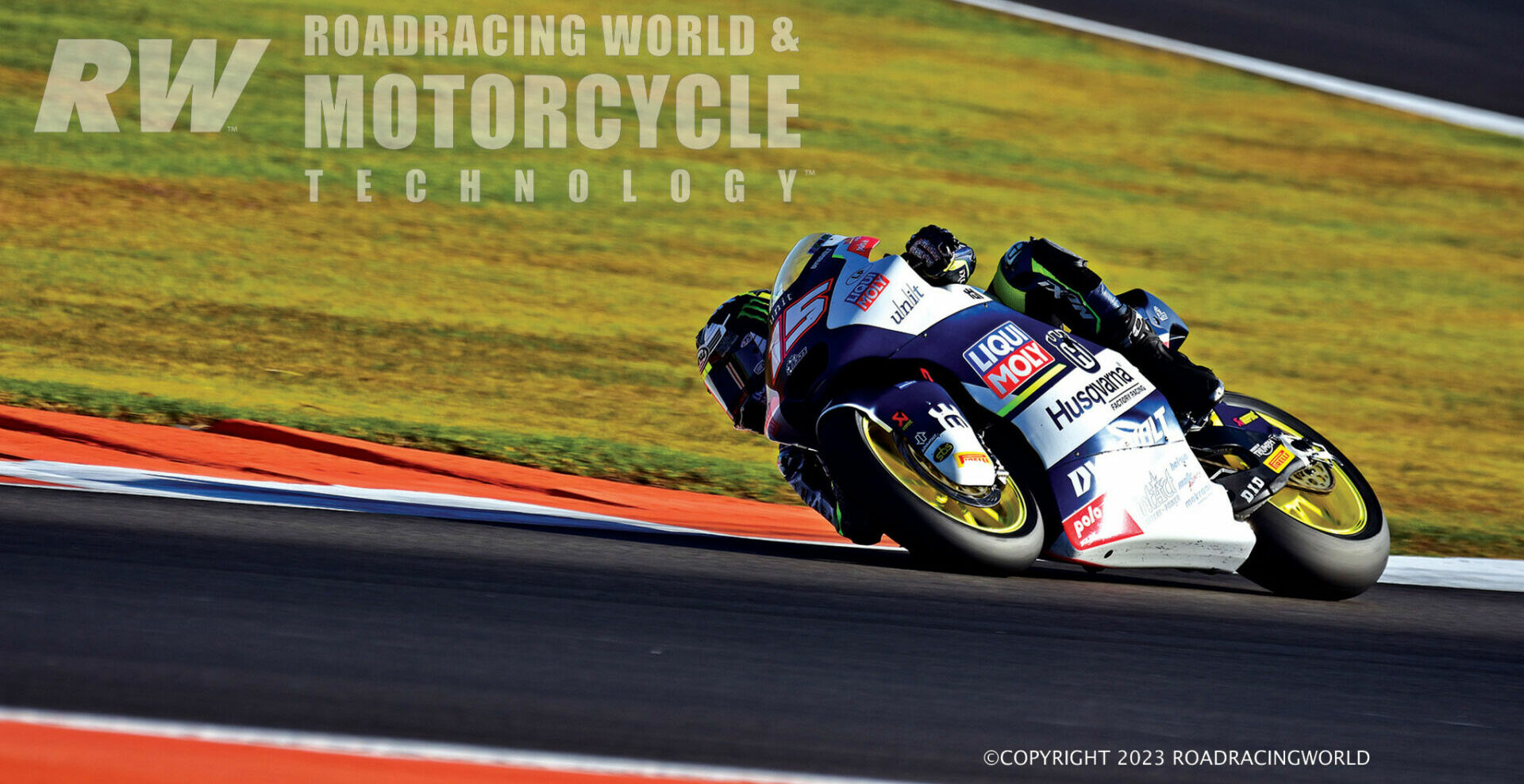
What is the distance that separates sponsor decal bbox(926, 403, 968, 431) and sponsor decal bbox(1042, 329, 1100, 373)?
0.55 meters

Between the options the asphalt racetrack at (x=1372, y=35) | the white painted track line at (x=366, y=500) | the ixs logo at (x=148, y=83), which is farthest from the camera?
the asphalt racetrack at (x=1372, y=35)

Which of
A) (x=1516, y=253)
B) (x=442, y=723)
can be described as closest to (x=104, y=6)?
(x=1516, y=253)

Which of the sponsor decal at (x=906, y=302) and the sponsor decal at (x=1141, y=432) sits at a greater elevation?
the sponsor decal at (x=906, y=302)

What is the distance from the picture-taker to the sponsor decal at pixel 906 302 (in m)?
5.78

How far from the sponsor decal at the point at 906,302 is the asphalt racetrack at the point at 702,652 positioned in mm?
923

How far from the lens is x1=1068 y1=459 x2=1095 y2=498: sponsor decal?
563 cm

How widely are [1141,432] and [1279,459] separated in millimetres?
590

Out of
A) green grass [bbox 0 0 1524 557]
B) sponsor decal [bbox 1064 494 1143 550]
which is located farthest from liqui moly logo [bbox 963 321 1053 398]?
green grass [bbox 0 0 1524 557]

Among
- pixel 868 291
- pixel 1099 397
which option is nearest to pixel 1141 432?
pixel 1099 397

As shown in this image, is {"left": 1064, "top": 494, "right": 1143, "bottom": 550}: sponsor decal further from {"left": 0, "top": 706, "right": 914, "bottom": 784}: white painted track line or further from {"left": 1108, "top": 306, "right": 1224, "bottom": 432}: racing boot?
{"left": 0, "top": 706, "right": 914, "bottom": 784}: white painted track line

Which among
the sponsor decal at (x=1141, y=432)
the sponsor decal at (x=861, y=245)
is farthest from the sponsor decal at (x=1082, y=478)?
the sponsor decal at (x=861, y=245)

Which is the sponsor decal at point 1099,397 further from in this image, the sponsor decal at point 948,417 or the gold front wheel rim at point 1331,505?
the gold front wheel rim at point 1331,505

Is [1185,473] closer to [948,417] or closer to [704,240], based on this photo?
[948,417]

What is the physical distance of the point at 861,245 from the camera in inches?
240
